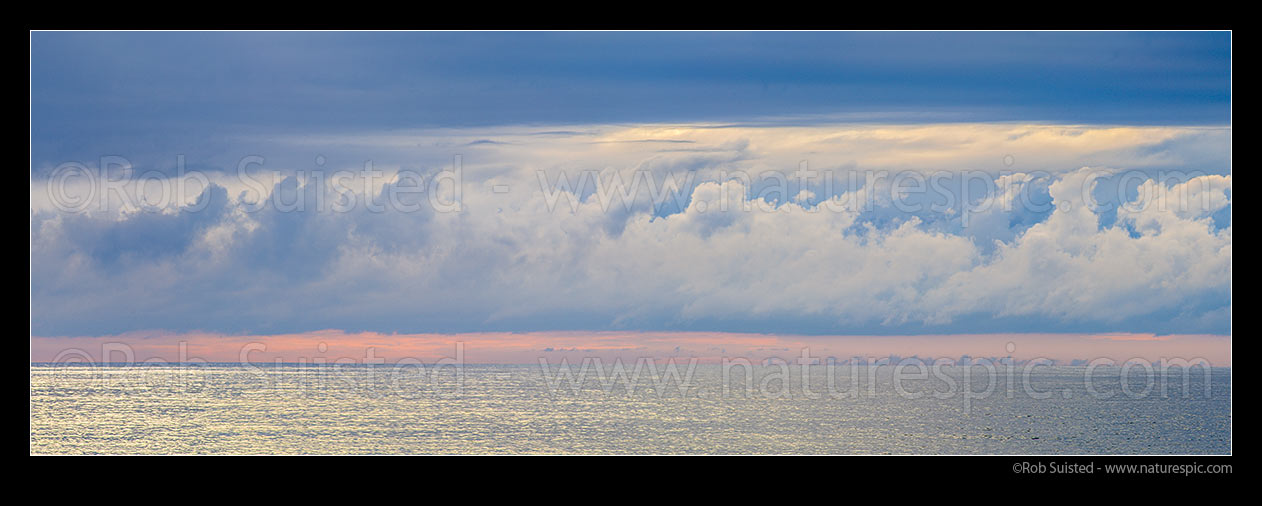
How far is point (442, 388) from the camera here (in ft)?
401

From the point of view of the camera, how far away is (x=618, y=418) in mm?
76062

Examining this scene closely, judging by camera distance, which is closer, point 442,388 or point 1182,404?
point 1182,404

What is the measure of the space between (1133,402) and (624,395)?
47.7m

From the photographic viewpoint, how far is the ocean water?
200 feet

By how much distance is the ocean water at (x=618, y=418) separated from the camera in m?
60.8
